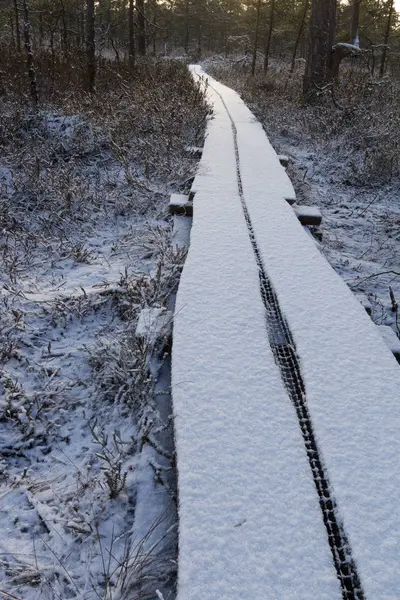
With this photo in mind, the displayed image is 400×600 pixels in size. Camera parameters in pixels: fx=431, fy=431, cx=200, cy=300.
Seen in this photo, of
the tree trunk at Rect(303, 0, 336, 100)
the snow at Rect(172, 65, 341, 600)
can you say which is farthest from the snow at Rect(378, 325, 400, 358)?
the tree trunk at Rect(303, 0, 336, 100)

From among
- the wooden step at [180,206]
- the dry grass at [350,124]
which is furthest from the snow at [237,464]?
the dry grass at [350,124]

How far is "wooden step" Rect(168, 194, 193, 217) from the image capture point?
4.59 meters

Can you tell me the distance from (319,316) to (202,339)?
32.4 inches

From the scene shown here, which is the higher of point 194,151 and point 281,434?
point 194,151

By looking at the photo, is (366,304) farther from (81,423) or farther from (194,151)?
(194,151)

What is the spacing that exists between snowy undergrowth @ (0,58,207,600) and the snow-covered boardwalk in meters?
0.22

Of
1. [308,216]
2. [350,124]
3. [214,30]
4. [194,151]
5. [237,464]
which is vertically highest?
[214,30]

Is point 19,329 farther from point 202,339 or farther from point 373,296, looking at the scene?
point 373,296

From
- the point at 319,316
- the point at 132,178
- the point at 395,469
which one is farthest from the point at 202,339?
the point at 132,178

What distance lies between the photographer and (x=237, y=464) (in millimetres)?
1762

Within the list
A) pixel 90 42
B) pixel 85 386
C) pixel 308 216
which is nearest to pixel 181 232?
pixel 308 216

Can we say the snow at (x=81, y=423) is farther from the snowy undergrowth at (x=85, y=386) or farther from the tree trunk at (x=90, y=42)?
Result: the tree trunk at (x=90, y=42)

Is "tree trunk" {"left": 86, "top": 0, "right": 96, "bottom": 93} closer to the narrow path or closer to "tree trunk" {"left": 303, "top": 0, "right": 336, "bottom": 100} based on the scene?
"tree trunk" {"left": 303, "top": 0, "right": 336, "bottom": 100}

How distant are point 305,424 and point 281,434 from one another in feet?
0.51
